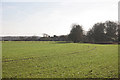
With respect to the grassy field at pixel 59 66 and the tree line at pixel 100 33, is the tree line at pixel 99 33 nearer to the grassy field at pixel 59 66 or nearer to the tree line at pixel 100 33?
the tree line at pixel 100 33

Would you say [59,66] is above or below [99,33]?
below

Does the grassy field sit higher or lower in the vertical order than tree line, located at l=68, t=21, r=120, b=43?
lower

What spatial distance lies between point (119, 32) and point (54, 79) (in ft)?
303

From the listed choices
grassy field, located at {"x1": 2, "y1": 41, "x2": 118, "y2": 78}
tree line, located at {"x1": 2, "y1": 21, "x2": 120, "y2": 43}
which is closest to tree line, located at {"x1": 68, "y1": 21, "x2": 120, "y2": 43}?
tree line, located at {"x1": 2, "y1": 21, "x2": 120, "y2": 43}

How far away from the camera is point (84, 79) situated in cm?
761

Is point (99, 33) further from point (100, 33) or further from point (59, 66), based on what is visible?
point (59, 66)

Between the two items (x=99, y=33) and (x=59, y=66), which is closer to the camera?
(x=59, y=66)

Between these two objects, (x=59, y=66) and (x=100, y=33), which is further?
(x=100, y=33)

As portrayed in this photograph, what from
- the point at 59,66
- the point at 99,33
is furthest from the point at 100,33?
the point at 59,66

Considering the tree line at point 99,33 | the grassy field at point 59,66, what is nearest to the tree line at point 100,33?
the tree line at point 99,33

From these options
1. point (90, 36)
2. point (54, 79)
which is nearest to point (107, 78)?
point (54, 79)

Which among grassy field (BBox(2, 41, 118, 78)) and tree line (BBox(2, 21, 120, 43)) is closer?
grassy field (BBox(2, 41, 118, 78))

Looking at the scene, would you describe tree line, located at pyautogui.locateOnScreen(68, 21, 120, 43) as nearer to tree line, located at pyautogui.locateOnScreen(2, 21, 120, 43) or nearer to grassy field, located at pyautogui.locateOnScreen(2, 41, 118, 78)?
tree line, located at pyautogui.locateOnScreen(2, 21, 120, 43)

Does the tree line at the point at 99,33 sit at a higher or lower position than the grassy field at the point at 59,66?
higher
